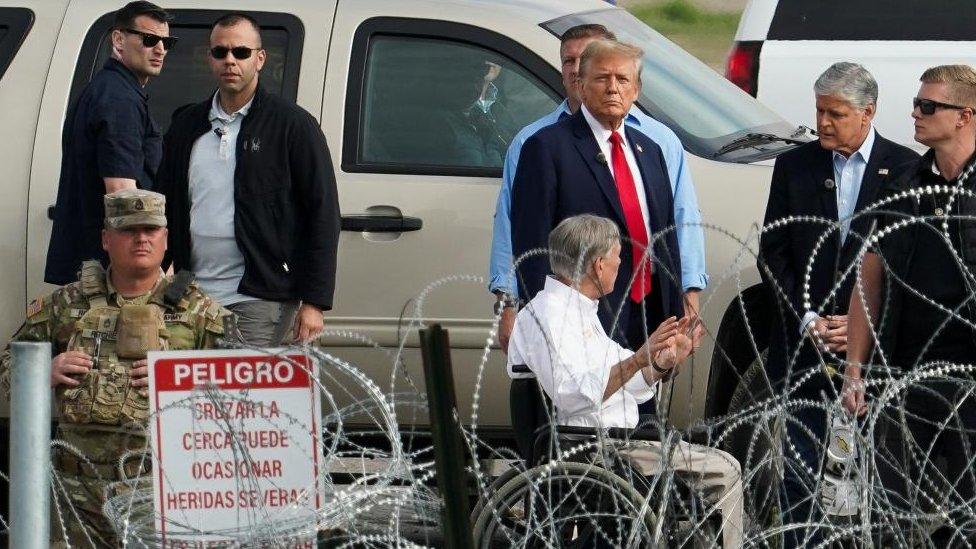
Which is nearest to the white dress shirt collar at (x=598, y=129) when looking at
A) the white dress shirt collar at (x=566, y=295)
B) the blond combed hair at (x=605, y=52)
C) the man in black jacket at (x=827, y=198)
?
the blond combed hair at (x=605, y=52)

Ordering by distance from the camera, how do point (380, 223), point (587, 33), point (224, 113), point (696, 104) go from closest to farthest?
point (224, 113), point (587, 33), point (380, 223), point (696, 104)

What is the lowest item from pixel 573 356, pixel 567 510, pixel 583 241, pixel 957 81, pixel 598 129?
pixel 567 510

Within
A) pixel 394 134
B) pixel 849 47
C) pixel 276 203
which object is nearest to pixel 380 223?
pixel 394 134

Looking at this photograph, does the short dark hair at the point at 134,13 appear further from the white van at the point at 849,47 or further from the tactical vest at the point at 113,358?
the white van at the point at 849,47

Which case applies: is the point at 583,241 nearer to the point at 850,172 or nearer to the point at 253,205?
the point at 850,172

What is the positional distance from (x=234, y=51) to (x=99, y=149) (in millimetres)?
610

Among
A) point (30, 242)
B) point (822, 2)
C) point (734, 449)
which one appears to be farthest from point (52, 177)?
point (822, 2)

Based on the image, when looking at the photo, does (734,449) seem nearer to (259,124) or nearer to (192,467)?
(259,124)

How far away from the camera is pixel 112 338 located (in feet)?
16.2

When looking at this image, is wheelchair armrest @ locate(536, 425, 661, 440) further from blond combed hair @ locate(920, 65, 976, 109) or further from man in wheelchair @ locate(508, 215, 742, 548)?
blond combed hair @ locate(920, 65, 976, 109)

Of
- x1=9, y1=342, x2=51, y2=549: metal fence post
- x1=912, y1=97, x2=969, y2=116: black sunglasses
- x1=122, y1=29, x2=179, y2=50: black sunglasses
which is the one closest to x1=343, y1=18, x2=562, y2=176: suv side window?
x1=122, y1=29, x2=179, y2=50: black sunglasses

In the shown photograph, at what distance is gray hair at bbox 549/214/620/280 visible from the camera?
504 centimetres

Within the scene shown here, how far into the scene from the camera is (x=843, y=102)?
18.9ft

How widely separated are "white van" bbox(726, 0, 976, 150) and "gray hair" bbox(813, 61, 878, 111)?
3.57 meters
